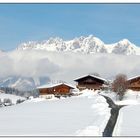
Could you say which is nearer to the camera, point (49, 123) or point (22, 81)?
point (49, 123)

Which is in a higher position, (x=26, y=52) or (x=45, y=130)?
(x=26, y=52)

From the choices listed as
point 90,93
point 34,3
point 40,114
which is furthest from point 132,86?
point 34,3

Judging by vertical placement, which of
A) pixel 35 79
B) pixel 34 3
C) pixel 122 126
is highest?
pixel 34 3

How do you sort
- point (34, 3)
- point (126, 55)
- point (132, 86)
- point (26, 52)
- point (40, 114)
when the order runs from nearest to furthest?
point (34, 3), point (26, 52), point (126, 55), point (40, 114), point (132, 86)

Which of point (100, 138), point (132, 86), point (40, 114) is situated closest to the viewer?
point (100, 138)

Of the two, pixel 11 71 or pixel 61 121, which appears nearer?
pixel 11 71

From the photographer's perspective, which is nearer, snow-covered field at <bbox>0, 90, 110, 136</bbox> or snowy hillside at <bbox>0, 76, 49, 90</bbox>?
snow-covered field at <bbox>0, 90, 110, 136</bbox>

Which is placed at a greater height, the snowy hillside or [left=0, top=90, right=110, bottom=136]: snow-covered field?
the snowy hillside

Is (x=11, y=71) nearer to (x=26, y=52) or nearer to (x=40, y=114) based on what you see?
(x=26, y=52)

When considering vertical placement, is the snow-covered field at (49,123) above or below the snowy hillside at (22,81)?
below

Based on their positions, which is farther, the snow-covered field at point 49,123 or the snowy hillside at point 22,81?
the snowy hillside at point 22,81

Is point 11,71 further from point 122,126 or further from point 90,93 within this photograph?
point 90,93

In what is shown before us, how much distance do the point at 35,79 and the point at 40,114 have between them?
3003mm

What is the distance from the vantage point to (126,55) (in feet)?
61.3
